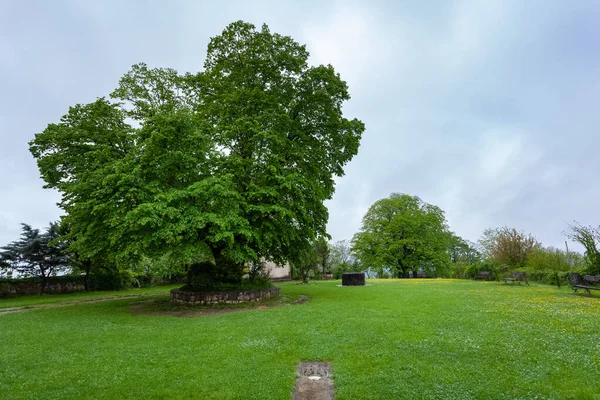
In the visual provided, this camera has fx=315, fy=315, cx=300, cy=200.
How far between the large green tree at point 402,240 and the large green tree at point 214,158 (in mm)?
24708

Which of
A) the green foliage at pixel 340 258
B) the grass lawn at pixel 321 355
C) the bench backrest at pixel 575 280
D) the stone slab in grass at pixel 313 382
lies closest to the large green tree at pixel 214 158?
the grass lawn at pixel 321 355

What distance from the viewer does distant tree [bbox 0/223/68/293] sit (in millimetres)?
21875

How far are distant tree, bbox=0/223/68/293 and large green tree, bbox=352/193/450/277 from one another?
104 ft

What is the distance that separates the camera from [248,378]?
5.02 meters

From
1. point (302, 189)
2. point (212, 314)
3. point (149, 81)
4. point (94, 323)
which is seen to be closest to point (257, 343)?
point (212, 314)

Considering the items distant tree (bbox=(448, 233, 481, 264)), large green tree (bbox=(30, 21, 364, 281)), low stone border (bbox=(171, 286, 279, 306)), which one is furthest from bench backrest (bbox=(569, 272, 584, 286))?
distant tree (bbox=(448, 233, 481, 264))

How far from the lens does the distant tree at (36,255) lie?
2188 centimetres

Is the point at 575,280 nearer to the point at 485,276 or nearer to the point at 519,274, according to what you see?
the point at 519,274

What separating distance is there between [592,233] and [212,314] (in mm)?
18406

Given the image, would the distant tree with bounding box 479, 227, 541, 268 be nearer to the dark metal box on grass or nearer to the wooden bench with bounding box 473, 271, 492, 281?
the wooden bench with bounding box 473, 271, 492, 281

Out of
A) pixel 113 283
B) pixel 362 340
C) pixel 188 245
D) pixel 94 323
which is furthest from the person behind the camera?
pixel 113 283

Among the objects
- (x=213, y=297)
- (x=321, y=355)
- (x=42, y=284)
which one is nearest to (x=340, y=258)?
(x=42, y=284)

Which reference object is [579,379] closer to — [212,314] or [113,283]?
[212,314]

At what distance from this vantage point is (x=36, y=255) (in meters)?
22.3
